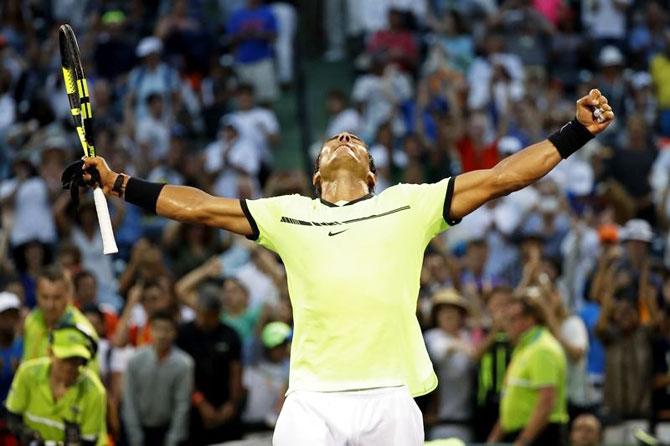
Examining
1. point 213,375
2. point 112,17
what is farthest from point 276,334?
point 112,17

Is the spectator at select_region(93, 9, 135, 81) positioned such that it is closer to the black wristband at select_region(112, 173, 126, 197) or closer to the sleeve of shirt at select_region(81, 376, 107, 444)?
the sleeve of shirt at select_region(81, 376, 107, 444)

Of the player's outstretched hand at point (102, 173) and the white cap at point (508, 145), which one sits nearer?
the player's outstretched hand at point (102, 173)

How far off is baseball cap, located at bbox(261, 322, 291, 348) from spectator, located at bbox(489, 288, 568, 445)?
5.88ft

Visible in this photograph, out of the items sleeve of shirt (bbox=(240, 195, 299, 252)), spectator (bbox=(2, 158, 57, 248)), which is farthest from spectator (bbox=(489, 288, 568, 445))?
spectator (bbox=(2, 158, 57, 248))

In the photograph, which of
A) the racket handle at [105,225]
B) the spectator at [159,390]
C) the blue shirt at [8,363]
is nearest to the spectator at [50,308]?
the blue shirt at [8,363]

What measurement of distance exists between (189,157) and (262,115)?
121cm

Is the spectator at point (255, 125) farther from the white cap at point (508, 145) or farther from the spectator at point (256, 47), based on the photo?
the white cap at point (508, 145)

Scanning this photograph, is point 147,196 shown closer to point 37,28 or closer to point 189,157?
point 189,157

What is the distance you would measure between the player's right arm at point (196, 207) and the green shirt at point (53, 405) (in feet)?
10.1

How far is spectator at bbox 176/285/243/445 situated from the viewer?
41.5 feet

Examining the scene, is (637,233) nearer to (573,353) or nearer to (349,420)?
(573,353)

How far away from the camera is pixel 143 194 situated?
742 centimetres

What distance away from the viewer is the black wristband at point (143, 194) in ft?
24.3

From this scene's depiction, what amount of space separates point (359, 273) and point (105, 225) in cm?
129
